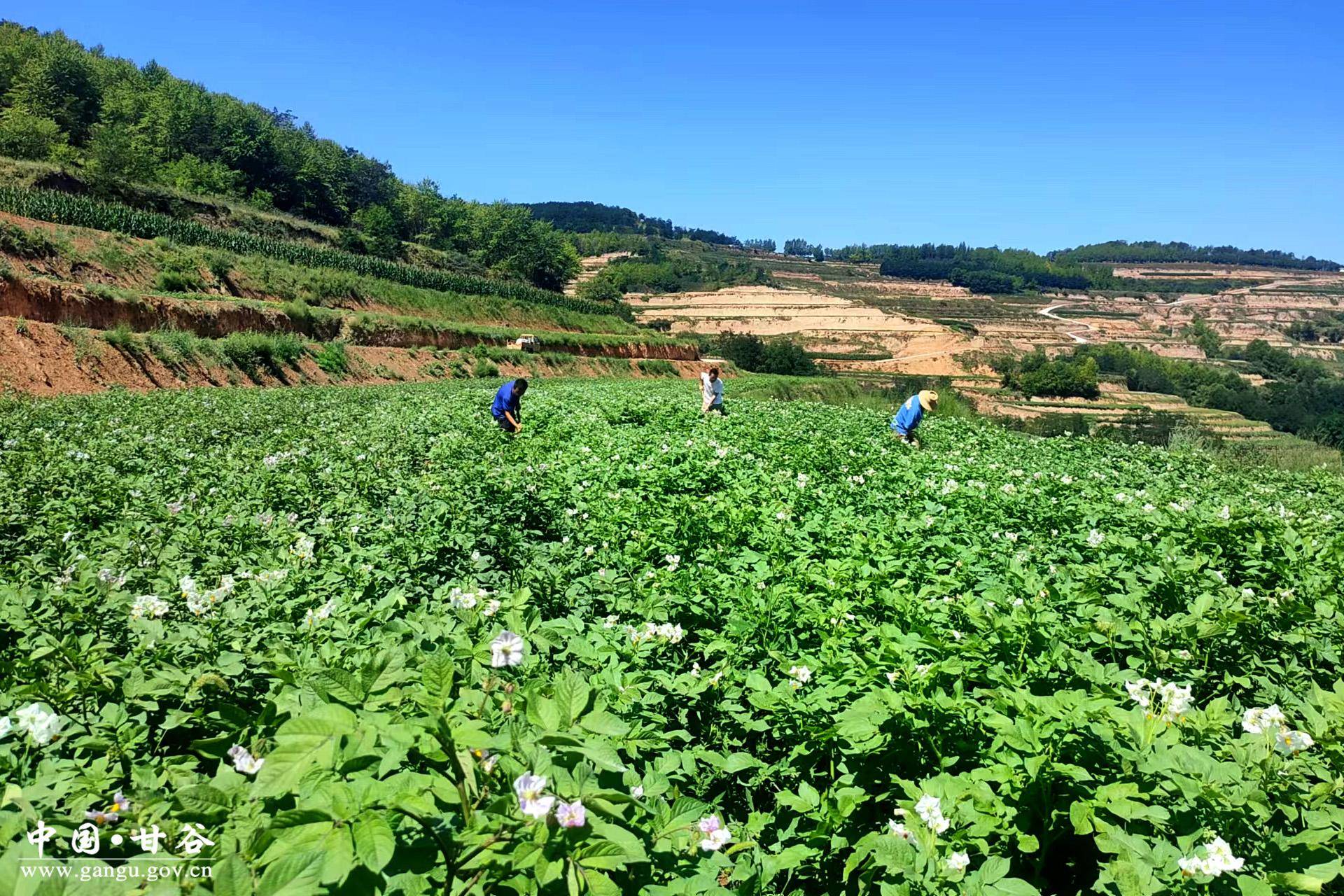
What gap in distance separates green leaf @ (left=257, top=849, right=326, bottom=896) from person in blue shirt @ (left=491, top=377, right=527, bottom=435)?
9283mm

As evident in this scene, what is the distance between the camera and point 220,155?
74.7 m

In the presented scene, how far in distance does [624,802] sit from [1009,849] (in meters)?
1.64

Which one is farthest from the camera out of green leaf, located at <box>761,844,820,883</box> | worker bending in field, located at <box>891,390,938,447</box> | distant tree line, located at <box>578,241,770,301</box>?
distant tree line, located at <box>578,241,770,301</box>

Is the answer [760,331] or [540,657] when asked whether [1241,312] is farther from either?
[540,657]

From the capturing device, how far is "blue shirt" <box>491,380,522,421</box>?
10539mm

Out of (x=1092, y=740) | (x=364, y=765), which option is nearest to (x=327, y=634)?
(x=364, y=765)

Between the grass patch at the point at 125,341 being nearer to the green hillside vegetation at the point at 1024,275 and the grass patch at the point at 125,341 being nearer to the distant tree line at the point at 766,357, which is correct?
the distant tree line at the point at 766,357

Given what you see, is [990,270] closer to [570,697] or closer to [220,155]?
[220,155]

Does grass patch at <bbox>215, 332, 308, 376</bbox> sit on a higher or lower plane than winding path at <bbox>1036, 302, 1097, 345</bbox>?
lower

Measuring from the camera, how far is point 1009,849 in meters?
2.40

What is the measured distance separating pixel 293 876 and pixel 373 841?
14cm

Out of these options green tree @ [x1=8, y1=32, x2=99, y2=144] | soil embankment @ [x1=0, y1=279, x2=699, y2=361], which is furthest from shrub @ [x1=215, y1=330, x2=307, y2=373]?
green tree @ [x1=8, y1=32, x2=99, y2=144]

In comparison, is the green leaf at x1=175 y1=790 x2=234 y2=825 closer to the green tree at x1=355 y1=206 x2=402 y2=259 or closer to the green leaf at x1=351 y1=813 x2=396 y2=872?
the green leaf at x1=351 y1=813 x2=396 y2=872

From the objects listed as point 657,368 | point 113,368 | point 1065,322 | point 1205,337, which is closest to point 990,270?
point 1065,322
